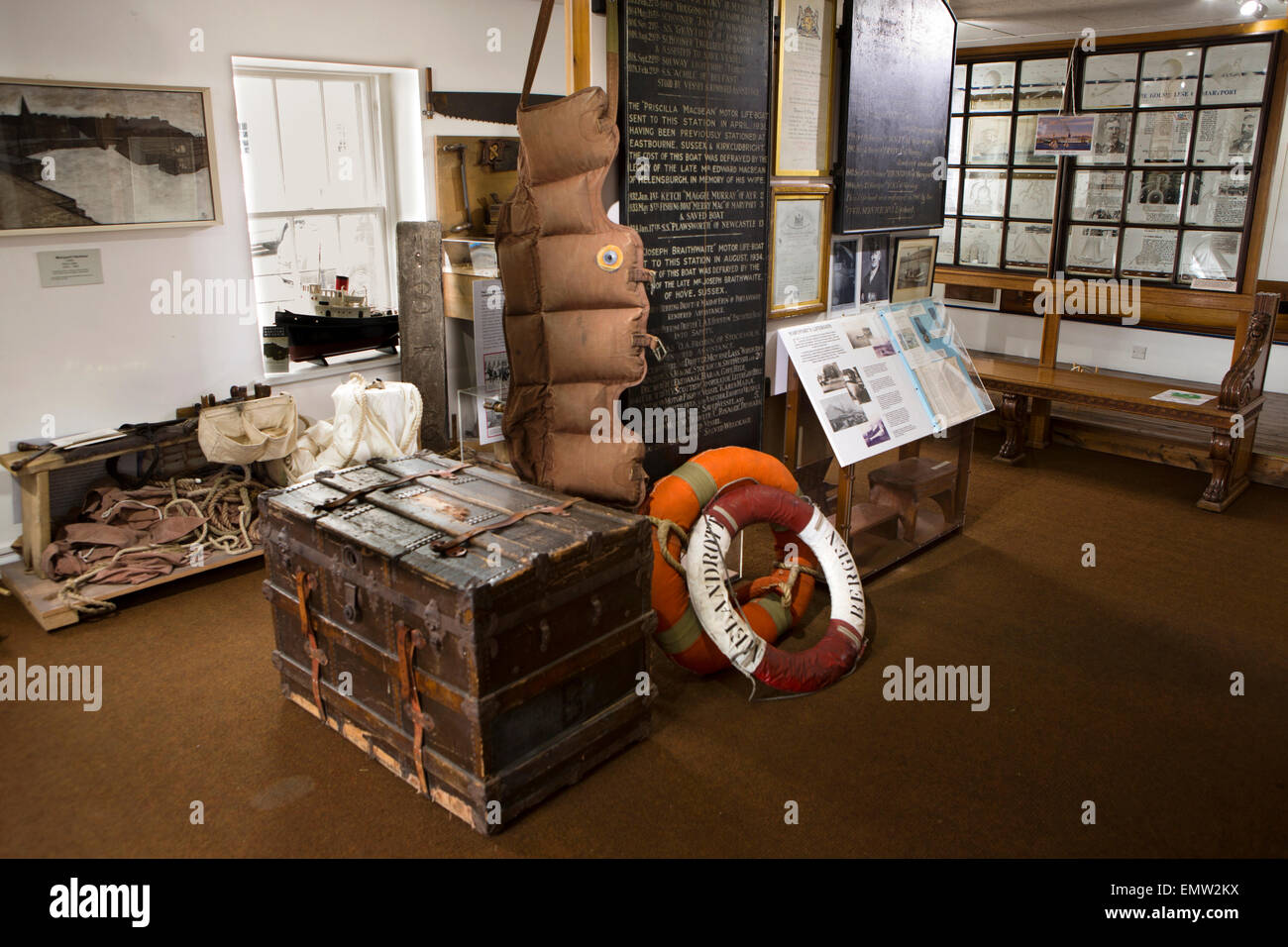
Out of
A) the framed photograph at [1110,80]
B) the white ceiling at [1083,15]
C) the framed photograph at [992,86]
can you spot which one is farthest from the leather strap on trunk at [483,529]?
the framed photograph at [992,86]

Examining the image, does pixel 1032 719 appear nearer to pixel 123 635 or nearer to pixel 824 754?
pixel 824 754

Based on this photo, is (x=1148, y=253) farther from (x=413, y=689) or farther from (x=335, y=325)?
(x=413, y=689)

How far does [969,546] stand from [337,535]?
11.1 ft

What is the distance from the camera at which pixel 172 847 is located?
2801mm

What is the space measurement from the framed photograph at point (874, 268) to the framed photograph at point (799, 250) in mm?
360

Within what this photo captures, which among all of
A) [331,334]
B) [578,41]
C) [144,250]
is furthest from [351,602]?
[331,334]

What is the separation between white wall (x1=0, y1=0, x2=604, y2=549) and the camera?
438 centimetres

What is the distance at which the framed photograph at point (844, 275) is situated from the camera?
5078mm

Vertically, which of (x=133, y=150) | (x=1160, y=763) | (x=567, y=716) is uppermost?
(x=133, y=150)

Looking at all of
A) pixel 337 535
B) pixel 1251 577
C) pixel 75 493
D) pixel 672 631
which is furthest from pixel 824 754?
pixel 75 493

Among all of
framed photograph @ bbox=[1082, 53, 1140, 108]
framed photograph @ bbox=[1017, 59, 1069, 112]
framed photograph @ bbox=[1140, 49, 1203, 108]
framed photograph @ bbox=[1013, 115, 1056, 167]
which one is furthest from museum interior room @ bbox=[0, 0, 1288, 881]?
framed photograph @ bbox=[1013, 115, 1056, 167]

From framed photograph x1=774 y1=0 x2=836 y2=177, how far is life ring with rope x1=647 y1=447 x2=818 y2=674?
154cm

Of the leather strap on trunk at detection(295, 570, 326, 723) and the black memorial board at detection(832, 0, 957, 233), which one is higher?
the black memorial board at detection(832, 0, 957, 233)

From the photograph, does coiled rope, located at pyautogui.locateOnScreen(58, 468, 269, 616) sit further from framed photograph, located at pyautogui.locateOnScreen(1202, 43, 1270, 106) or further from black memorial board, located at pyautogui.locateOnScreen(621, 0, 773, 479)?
framed photograph, located at pyautogui.locateOnScreen(1202, 43, 1270, 106)
